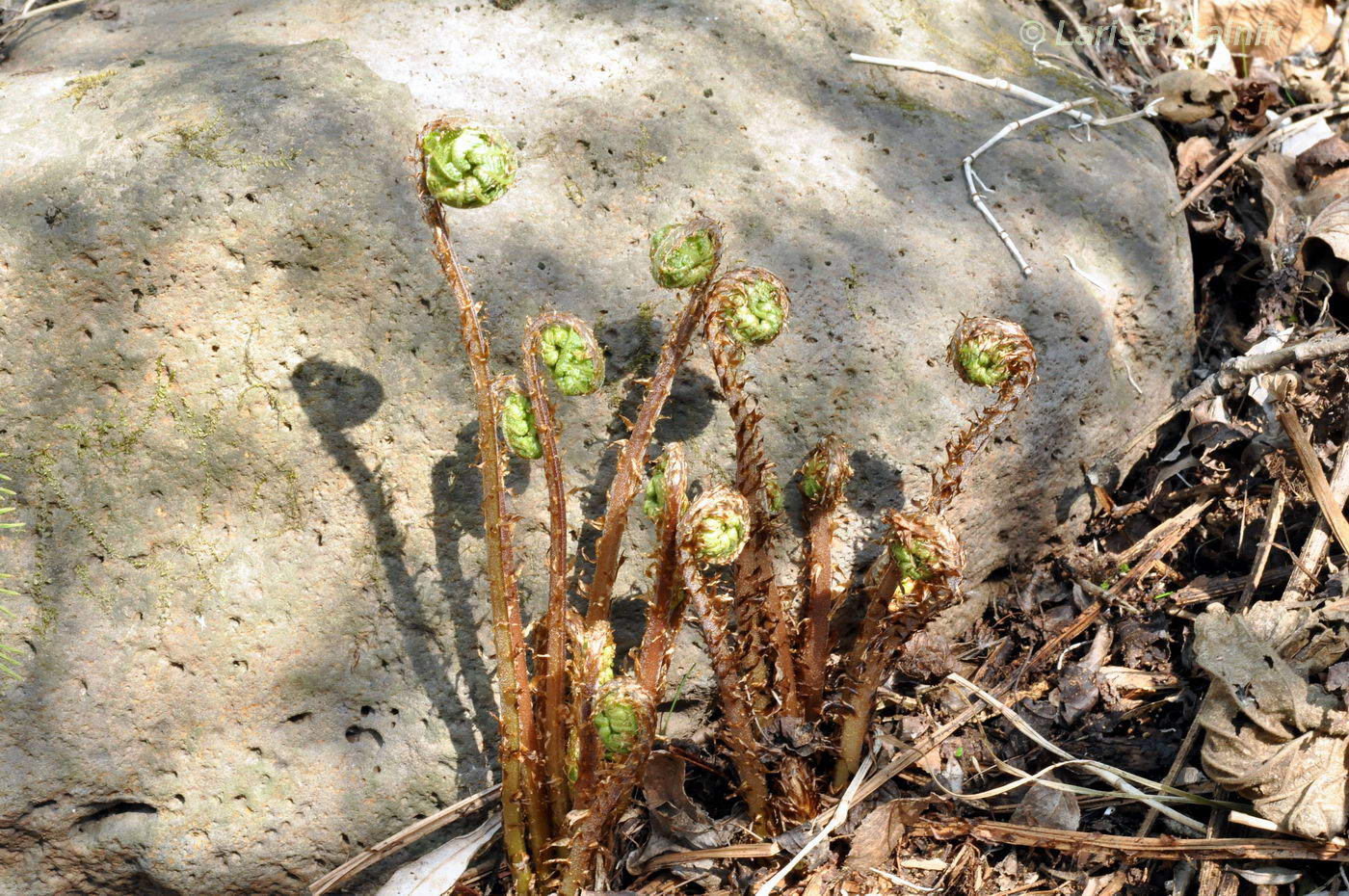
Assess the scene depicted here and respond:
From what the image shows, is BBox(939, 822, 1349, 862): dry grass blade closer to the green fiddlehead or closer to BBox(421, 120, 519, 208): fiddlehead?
the green fiddlehead

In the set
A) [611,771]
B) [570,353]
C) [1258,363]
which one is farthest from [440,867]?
[1258,363]

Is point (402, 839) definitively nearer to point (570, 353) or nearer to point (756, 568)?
point (756, 568)

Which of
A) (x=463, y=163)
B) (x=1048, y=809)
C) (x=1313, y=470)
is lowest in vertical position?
(x=1048, y=809)

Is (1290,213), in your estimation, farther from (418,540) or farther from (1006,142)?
(418,540)

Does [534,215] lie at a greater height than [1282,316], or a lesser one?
greater

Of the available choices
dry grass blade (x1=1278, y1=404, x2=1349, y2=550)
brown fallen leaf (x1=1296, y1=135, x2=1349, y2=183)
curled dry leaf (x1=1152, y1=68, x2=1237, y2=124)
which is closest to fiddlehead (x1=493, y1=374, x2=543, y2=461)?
dry grass blade (x1=1278, y1=404, x2=1349, y2=550)

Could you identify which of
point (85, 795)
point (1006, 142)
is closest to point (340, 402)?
point (85, 795)
